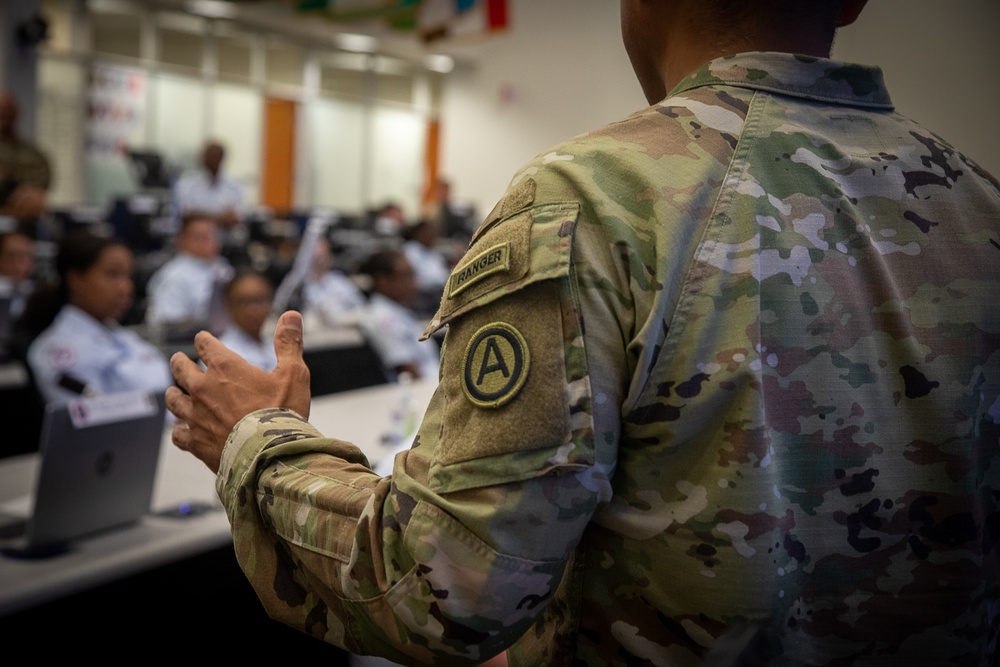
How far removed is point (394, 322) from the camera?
189 inches

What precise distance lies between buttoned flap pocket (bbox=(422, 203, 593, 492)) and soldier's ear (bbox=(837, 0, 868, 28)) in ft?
1.24

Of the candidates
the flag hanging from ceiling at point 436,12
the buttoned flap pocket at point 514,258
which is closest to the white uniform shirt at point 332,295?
the flag hanging from ceiling at point 436,12

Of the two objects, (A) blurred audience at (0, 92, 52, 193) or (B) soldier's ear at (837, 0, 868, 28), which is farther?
(A) blurred audience at (0, 92, 52, 193)

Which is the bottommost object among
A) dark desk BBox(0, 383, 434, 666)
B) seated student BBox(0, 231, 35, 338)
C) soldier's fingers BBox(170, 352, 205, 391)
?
dark desk BBox(0, 383, 434, 666)

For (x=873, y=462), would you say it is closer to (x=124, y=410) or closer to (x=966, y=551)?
(x=966, y=551)

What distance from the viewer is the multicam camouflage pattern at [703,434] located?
0.72 meters

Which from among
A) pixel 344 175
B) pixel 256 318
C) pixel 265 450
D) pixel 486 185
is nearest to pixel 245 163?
pixel 344 175

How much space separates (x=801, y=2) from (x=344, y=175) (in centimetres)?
1363

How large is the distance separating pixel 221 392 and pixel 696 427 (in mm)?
455

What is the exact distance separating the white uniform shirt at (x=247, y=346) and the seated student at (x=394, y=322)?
0.68 meters

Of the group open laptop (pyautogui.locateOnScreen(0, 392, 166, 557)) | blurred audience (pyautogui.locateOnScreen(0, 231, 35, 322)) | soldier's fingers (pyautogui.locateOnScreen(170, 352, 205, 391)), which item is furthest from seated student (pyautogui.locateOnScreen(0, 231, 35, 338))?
soldier's fingers (pyautogui.locateOnScreen(170, 352, 205, 391))

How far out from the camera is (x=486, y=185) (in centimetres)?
1395

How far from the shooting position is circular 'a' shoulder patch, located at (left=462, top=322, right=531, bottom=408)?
702 millimetres

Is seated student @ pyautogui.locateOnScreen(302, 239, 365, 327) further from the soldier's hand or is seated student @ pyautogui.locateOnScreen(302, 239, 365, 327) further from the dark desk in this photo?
the soldier's hand
